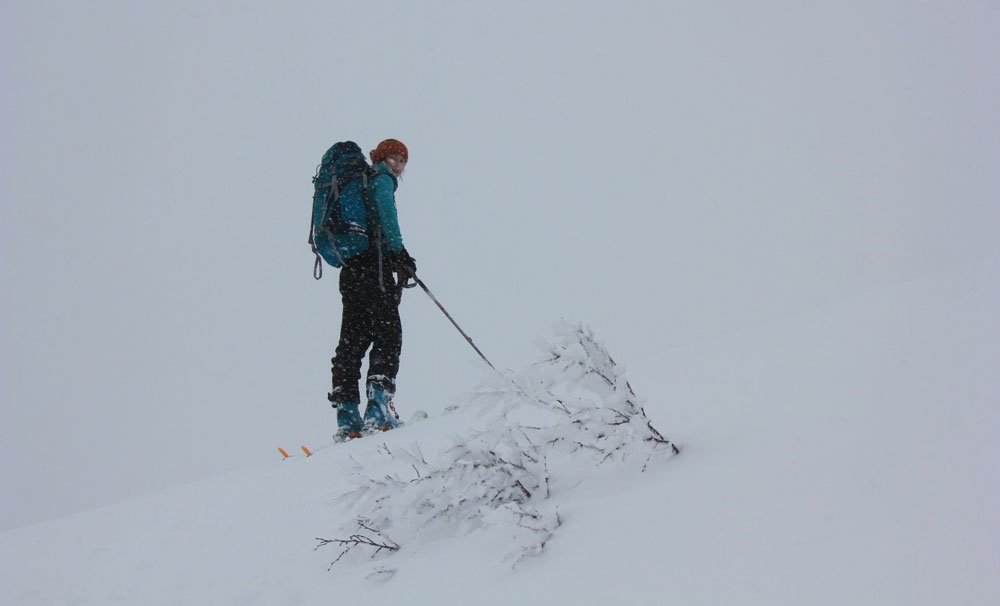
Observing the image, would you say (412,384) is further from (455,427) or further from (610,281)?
(455,427)

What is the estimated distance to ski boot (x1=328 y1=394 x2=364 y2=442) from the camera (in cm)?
507

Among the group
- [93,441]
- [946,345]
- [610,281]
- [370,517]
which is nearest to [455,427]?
[370,517]

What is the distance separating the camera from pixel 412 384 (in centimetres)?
13062

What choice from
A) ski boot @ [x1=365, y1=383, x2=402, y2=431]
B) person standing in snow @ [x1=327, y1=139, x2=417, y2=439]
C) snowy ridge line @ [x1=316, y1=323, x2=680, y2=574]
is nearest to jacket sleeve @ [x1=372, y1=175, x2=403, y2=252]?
person standing in snow @ [x1=327, y1=139, x2=417, y2=439]

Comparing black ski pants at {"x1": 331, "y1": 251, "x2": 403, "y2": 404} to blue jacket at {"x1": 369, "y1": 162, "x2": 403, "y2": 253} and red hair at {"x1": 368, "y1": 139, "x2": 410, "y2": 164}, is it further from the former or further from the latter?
red hair at {"x1": 368, "y1": 139, "x2": 410, "y2": 164}

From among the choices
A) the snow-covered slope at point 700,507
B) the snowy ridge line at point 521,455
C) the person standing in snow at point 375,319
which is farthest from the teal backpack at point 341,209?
the snowy ridge line at point 521,455

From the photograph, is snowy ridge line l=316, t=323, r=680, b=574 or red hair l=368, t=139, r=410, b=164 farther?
red hair l=368, t=139, r=410, b=164

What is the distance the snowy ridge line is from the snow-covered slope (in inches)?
0.4

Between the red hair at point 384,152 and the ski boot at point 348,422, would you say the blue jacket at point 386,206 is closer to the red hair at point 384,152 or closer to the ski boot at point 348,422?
the red hair at point 384,152

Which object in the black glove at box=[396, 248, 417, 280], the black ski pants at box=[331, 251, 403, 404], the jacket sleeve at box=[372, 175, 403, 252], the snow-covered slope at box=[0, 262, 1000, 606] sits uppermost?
the jacket sleeve at box=[372, 175, 403, 252]

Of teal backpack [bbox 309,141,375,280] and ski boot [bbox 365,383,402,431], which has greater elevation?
teal backpack [bbox 309,141,375,280]

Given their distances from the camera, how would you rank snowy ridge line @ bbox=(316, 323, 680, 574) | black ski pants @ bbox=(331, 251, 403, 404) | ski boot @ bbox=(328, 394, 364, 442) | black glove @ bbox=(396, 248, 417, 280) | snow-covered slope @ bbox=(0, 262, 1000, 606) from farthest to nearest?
1. black glove @ bbox=(396, 248, 417, 280)
2. black ski pants @ bbox=(331, 251, 403, 404)
3. ski boot @ bbox=(328, 394, 364, 442)
4. snowy ridge line @ bbox=(316, 323, 680, 574)
5. snow-covered slope @ bbox=(0, 262, 1000, 606)

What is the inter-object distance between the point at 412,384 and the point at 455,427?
421ft

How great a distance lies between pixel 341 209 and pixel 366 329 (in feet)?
2.97
